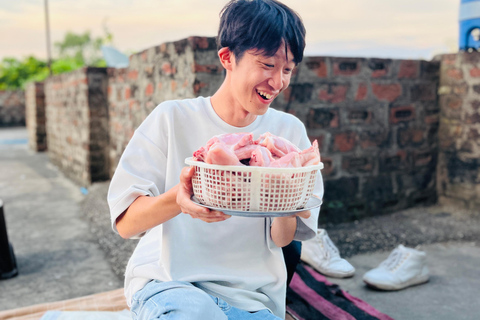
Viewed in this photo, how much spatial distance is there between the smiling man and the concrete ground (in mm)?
1133

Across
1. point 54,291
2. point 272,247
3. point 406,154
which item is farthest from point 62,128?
point 272,247

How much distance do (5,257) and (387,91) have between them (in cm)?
322

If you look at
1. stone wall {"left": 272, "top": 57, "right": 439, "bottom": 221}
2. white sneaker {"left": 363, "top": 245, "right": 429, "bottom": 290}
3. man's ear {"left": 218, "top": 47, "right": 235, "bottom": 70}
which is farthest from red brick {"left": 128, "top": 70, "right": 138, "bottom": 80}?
man's ear {"left": 218, "top": 47, "right": 235, "bottom": 70}

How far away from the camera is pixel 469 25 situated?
403cm

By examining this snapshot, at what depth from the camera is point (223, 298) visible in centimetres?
145

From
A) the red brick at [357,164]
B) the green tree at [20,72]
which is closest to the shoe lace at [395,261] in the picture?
the red brick at [357,164]

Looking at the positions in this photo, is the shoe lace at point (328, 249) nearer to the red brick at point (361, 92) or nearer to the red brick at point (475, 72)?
the red brick at point (361, 92)

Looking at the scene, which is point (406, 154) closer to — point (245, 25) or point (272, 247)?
point (272, 247)

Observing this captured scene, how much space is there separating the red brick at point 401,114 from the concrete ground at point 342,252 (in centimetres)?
85

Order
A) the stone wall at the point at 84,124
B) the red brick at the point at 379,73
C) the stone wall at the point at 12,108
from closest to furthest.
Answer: the red brick at the point at 379,73
the stone wall at the point at 84,124
the stone wall at the point at 12,108

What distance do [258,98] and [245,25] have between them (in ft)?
0.73

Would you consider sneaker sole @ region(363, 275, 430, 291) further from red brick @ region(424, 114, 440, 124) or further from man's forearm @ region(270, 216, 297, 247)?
red brick @ region(424, 114, 440, 124)

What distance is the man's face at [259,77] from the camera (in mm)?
1338

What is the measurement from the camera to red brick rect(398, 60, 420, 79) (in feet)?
12.7
